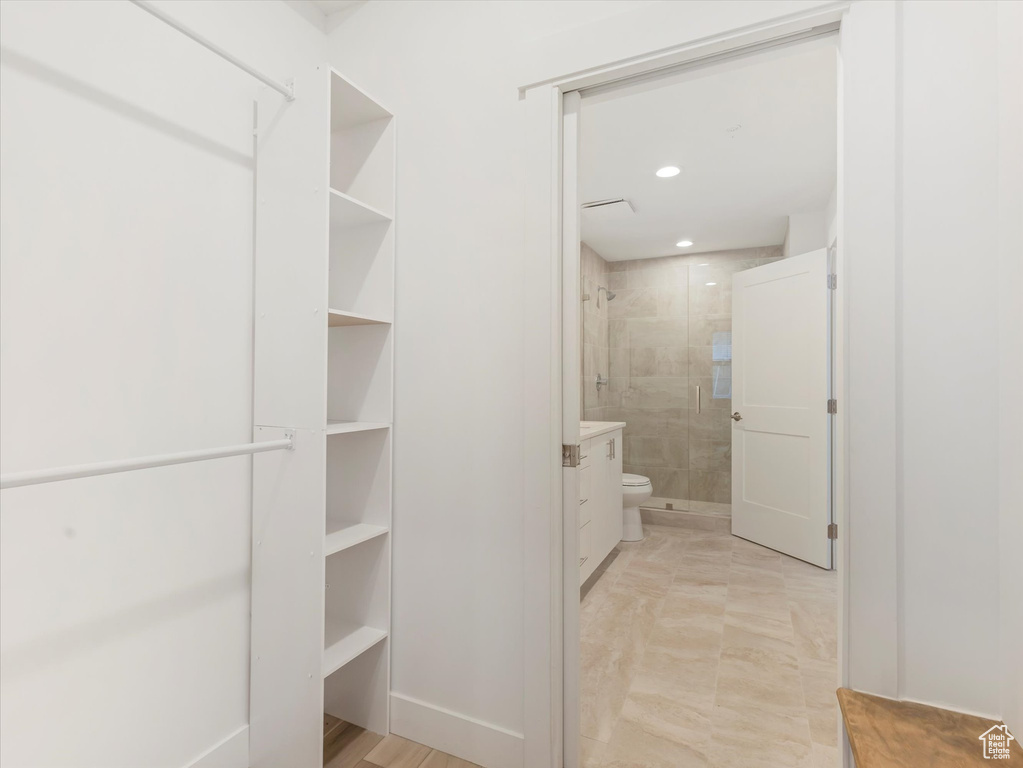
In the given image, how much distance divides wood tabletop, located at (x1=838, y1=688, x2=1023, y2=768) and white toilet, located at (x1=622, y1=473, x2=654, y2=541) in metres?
2.79

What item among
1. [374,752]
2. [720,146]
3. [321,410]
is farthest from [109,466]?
[720,146]

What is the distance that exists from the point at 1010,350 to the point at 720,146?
7.02 ft

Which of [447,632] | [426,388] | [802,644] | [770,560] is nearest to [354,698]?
[447,632]

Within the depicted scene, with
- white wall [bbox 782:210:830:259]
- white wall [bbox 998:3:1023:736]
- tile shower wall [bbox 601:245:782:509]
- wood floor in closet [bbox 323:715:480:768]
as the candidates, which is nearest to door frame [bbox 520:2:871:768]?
wood floor in closet [bbox 323:715:480:768]

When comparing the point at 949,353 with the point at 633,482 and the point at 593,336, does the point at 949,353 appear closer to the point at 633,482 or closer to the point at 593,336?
the point at 633,482

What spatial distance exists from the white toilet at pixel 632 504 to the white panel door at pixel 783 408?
29.4 inches

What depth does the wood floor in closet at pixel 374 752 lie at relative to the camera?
162cm

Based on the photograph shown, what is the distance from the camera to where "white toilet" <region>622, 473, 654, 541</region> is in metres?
4.02

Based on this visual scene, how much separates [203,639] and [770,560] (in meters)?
3.39

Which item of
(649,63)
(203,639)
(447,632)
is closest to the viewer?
(649,63)

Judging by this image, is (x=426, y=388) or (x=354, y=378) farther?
(x=354, y=378)

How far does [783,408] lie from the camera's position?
12.0 feet

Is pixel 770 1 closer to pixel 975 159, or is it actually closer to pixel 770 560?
pixel 975 159

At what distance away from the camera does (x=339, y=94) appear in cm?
162
